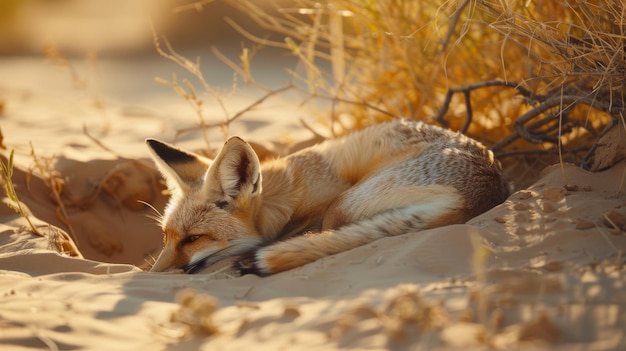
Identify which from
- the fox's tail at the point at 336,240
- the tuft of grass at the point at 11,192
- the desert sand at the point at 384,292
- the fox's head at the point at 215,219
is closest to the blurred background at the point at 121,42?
the tuft of grass at the point at 11,192

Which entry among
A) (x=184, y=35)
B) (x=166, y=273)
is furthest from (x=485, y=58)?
(x=184, y=35)

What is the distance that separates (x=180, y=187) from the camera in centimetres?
417

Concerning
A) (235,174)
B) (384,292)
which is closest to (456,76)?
(235,174)

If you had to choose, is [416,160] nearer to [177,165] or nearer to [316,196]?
[316,196]

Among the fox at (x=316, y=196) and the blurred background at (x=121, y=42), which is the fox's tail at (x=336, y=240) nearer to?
the fox at (x=316, y=196)

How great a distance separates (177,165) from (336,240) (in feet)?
4.31

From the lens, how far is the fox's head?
12.7ft

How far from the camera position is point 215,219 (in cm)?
395

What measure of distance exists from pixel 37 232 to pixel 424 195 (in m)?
2.39

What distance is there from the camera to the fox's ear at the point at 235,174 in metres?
3.79

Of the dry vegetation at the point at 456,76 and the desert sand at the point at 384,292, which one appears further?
the dry vegetation at the point at 456,76

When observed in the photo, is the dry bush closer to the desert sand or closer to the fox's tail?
the desert sand

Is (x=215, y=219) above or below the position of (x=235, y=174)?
below

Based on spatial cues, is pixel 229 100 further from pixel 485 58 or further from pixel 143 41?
pixel 143 41
